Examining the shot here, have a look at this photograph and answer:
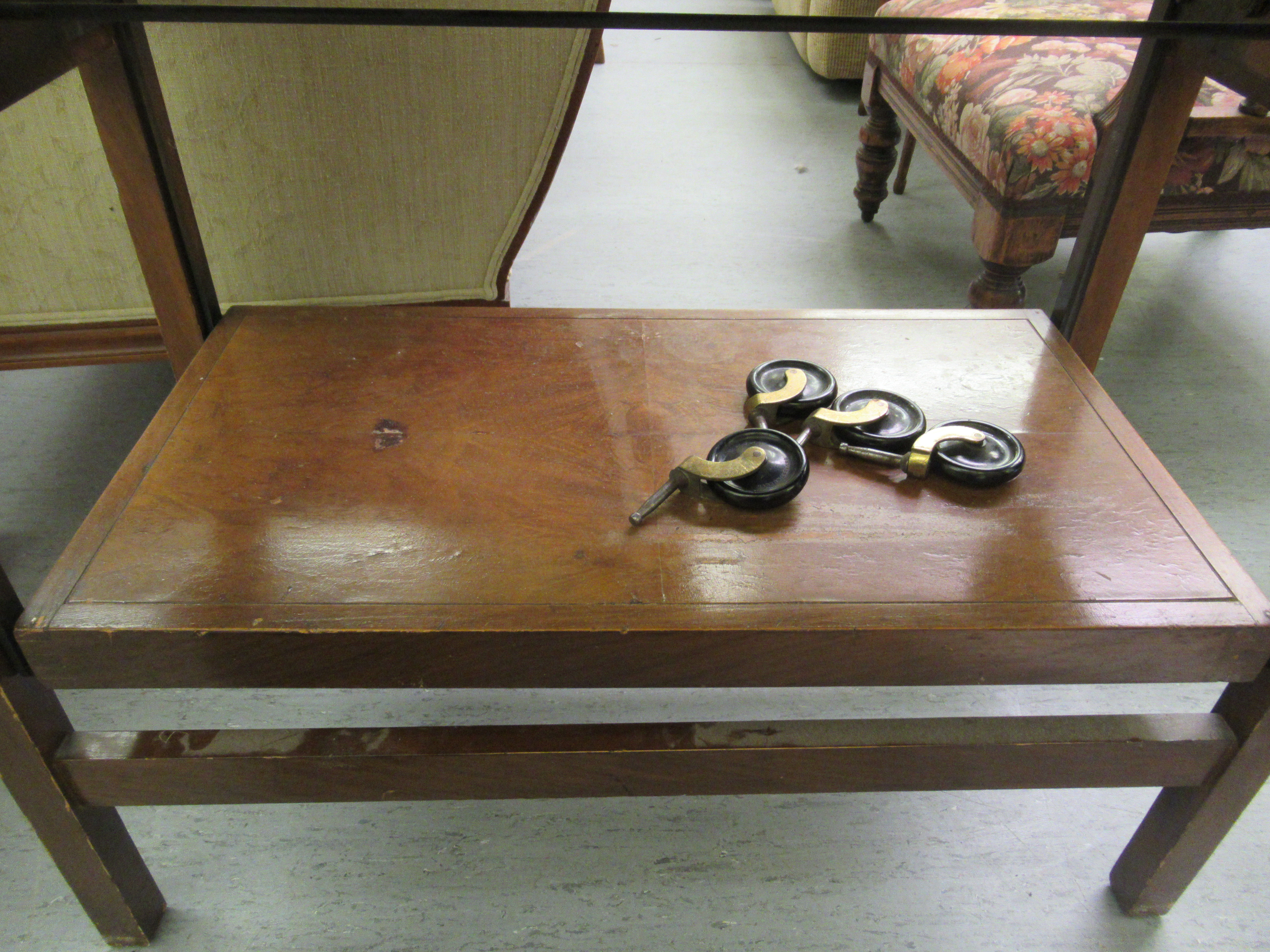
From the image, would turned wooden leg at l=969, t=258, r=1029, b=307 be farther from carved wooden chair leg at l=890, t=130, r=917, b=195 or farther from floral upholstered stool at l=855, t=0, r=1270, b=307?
carved wooden chair leg at l=890, t=130, r=917, b=195

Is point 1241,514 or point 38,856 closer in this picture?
point 38,856

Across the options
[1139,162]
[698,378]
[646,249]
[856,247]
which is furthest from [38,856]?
[856,247]

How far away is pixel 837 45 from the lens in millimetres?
2971

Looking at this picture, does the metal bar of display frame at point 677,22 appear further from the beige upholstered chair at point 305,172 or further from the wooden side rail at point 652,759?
the wooden side rail at point 652,759

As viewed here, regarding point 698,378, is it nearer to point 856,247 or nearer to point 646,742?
point 646,742

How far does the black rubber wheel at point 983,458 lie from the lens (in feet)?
2.75

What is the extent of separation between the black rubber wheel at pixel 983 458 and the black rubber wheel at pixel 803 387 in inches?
4.7

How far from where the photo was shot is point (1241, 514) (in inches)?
57.4

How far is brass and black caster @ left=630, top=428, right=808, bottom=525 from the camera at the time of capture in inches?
31.6

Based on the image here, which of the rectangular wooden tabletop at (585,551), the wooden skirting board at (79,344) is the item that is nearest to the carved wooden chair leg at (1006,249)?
the rectangular wooden tabletop at (585,551)

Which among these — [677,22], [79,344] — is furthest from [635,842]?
[79,344]

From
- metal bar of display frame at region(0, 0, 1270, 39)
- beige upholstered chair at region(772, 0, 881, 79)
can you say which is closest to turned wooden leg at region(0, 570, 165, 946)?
metal bar of display frame at region(0, 0, 1270, 39)

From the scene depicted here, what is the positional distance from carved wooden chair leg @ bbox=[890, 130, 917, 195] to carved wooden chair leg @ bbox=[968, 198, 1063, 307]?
37.2 inches

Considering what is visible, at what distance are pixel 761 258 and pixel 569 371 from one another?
129cm
